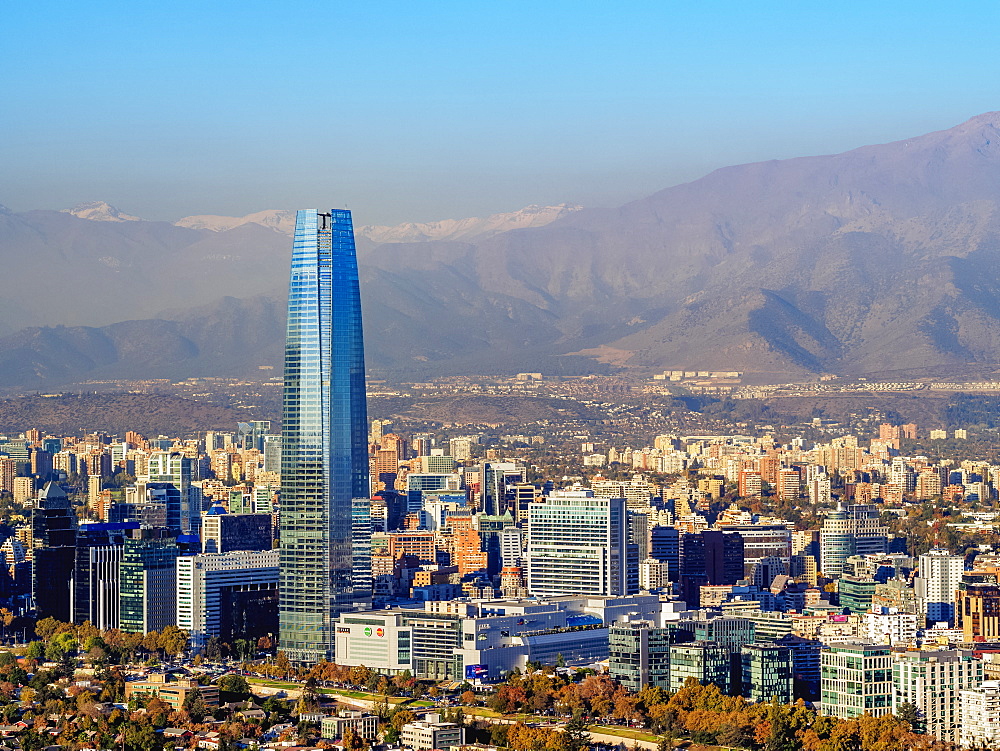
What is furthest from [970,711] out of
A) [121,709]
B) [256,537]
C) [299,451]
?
[256,537]

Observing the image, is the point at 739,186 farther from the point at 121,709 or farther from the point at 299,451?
the point at 121,709

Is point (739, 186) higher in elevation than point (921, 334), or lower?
higher

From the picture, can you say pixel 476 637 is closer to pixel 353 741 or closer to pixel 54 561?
pixel 353 741

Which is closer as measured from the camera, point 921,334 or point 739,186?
point 921,334

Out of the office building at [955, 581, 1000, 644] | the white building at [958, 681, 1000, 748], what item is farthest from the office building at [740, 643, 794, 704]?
the office building at [955, 581, 1000, 644]

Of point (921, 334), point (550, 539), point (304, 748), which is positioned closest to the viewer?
point (304, 748)

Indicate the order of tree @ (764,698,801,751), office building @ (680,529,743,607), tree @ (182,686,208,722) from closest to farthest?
tree @ (764,698,801,751), tree @ (182,686,208,722), office building @ (680,529,743,607)

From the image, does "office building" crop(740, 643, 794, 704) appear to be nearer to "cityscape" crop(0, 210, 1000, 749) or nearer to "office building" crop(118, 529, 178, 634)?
"cityscape" crop(0, 210, 1000, 749)

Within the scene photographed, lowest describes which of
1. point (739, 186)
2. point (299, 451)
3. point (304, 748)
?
point (304, 748)

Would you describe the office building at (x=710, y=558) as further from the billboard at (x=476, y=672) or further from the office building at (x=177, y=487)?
the billboard at (x=476, y=672)
